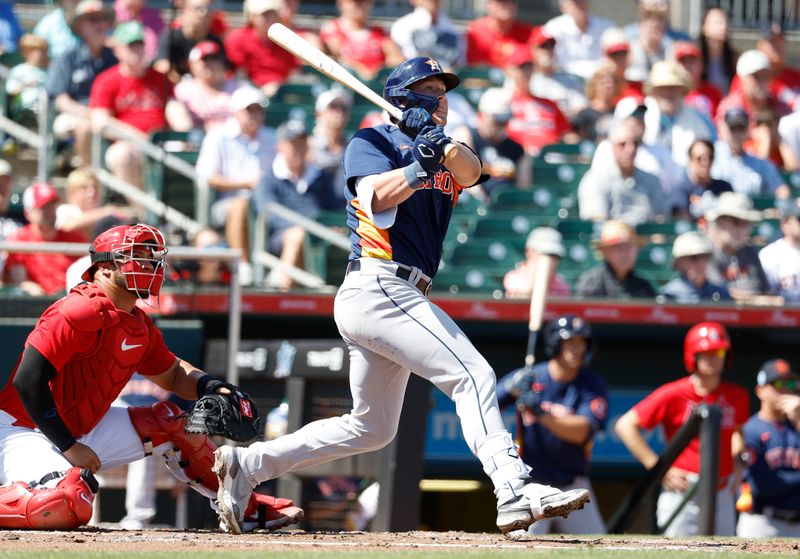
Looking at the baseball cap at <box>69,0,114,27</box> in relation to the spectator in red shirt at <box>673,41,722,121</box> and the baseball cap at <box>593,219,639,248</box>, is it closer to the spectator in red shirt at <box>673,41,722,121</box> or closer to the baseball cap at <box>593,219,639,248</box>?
the baseball cap at <box>593,219,639,248</box>

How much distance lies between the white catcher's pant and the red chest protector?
1.94 feet

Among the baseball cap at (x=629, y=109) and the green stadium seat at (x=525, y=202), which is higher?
the baseball cap at (x=629, y=109)

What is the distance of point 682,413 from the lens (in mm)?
8594

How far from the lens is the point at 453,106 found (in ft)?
36.9

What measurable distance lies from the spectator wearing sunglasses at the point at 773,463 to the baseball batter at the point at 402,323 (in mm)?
3719

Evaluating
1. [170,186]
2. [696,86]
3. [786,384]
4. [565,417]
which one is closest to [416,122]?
[565,417]

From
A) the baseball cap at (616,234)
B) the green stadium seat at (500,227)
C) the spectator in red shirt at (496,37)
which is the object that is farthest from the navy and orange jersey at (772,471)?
the spectator in red shirt at (496,37)

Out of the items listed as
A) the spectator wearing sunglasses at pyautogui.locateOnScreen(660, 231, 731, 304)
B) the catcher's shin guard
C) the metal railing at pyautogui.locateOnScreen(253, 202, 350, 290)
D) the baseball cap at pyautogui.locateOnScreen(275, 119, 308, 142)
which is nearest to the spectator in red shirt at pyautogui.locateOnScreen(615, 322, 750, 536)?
the spectator wearing sunglasses at pyautogui.locateOnScreen(660, 231, 731, 304)

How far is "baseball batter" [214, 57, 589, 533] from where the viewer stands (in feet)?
16.8

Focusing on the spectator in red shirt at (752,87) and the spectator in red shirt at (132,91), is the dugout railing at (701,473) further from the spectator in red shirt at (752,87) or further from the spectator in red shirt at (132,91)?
the spectator in red shirt at (752,87)

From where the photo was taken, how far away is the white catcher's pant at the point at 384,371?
5250 millimetres

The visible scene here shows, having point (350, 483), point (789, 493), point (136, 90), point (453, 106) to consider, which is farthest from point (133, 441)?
point (453, 106)

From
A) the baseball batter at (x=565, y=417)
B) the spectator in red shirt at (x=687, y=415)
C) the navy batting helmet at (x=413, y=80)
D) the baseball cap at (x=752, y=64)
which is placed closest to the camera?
the navy batting helmet at (x=413, y=80)

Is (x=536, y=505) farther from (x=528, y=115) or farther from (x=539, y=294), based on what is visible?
(x=528, y=115)
